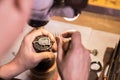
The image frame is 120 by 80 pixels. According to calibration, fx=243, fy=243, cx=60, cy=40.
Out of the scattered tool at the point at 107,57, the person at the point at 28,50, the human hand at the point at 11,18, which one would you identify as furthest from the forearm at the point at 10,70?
the human hand at the point at 11,18

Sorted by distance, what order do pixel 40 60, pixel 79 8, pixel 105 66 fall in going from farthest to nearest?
1. pixel 105 66
2. pixel 40 60
3. pixel 79 8

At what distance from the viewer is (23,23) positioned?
0.67 ft

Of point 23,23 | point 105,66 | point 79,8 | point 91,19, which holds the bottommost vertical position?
point 105,66

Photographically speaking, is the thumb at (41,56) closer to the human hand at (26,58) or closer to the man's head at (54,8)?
the human hand at (26,58)

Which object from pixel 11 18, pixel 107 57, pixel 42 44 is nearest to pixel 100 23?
pixel 107 57

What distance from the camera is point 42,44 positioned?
788mm

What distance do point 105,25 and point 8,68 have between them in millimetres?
426

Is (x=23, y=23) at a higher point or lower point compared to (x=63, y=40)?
higher

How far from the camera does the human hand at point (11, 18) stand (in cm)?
19

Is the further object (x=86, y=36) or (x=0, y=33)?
(x=86, y=36)

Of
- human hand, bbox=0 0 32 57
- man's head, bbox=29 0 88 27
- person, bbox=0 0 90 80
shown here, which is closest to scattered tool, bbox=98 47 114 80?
person, bbox=0 0 90 80

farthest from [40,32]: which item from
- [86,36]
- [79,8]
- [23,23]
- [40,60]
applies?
[23,23]

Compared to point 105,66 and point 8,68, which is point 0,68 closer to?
point 8,68

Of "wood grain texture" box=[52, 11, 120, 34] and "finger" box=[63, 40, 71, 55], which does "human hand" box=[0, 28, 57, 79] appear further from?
"wood grain texture" box=[52, 11, 120, 34]
